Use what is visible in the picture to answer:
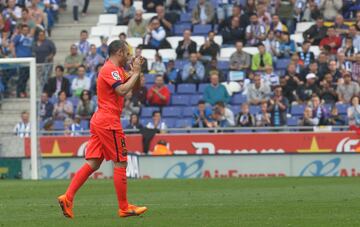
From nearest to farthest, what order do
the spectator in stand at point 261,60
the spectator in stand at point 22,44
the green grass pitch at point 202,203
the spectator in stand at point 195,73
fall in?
the green grass pitch at point 202,203, the spectator in stand at point 261,60, the spectator in stand at point 195,73, the spectator in stand at point 22,44

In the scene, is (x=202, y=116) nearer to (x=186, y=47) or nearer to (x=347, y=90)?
(x=186, y=47)

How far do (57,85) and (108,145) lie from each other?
18390mm

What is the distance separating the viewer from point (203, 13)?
3253cm

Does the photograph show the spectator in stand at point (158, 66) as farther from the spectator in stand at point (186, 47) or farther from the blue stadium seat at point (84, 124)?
the blue stadium seat at point (84, 124)

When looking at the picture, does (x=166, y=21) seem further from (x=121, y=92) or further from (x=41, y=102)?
(x=121, y=92)

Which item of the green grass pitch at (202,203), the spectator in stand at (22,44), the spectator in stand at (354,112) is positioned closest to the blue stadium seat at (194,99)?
the spectator in stand at (354,112)

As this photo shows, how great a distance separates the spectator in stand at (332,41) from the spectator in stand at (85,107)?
21.0 ft

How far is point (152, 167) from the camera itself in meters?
27.0

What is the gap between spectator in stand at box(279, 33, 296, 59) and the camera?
30953mm

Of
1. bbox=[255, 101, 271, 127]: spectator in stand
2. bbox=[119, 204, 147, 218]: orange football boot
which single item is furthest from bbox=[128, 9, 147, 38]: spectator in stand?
bbox=[119, 204, 147, 218]: orange football boot

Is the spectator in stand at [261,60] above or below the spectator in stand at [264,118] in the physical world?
above

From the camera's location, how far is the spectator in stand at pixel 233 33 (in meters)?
31.8

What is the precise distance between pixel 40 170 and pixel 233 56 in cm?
642

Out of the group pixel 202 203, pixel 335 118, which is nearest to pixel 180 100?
pixel 335 118
